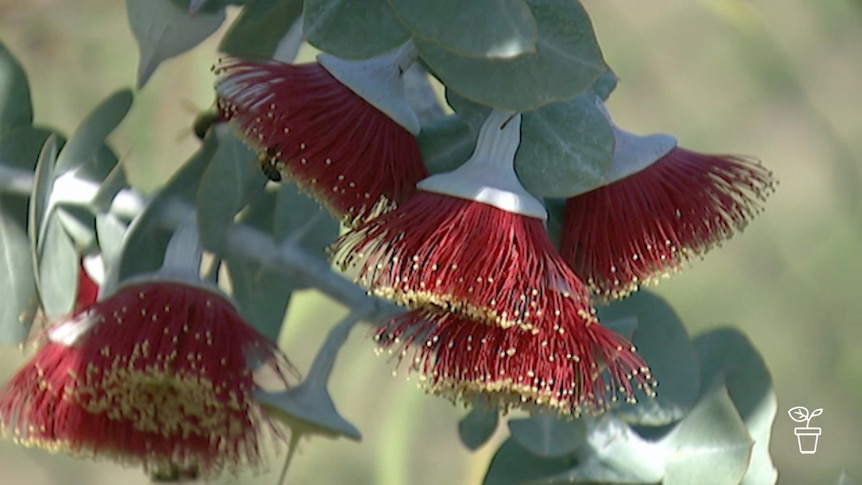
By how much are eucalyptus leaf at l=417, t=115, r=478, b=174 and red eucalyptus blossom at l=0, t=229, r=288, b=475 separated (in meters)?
0.15

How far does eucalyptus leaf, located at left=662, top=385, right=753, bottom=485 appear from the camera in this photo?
618 millimetres

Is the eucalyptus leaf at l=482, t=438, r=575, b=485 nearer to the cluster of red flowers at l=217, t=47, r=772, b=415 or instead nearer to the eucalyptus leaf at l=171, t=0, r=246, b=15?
the cluster of red flowers at l=217, t=47, r=772, b=415

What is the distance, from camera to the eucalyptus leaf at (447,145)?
0.51 m

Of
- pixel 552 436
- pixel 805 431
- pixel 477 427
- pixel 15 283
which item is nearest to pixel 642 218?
pixel 552 436

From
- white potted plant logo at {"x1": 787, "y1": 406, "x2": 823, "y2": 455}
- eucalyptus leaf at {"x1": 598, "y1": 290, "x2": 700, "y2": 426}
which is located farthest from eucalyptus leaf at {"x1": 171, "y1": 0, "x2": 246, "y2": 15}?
white potted plant logo at {"x1": 787, "y1": 406, "x2": 823, "y2": 455}

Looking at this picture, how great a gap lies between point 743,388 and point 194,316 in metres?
0.41

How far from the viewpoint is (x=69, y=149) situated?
61 cm

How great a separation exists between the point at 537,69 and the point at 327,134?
0.12 metres

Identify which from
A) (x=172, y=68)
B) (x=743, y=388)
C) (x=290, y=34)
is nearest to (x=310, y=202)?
(x=290, y=34)

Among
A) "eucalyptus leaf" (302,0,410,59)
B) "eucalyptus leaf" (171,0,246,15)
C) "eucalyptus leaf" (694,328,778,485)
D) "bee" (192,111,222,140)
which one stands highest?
"eucalyptus leaf" (302,0,410,59)

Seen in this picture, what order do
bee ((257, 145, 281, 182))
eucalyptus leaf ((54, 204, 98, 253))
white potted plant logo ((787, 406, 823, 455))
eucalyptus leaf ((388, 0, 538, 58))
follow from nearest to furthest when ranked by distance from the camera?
1. eucalyptus leaf ((388, 0, 538, 58))
2. bee ((257, 145, 281, 182))
3. eucalyptus leaf ((54, 204, 98, 253))
4. white potted plant logo ((787, 406, 823, 455))

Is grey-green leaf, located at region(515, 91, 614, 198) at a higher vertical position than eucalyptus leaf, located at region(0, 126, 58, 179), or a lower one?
higher

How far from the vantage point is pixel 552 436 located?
24.7 inches

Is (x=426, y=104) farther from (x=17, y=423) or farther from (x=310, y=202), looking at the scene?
(x=17, y=423)
